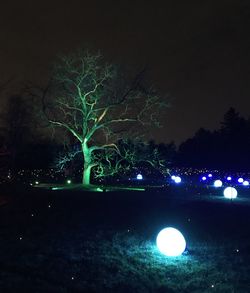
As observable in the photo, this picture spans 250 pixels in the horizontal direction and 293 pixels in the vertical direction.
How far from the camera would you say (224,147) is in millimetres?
79938

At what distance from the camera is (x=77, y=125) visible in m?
33.5

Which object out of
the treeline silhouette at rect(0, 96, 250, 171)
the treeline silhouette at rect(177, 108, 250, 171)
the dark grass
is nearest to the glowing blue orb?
the dark grass

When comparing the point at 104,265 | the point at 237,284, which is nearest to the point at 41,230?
the point at 104,265

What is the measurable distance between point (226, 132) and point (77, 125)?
60.6 meters

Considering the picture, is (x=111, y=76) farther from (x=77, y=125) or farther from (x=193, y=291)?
(x=193, y=291)

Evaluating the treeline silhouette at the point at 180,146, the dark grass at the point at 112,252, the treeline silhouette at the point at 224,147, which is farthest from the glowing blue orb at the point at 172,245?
the treeline silhouette at the point at 224,147

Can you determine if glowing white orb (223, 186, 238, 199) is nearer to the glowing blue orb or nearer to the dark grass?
the dark grass

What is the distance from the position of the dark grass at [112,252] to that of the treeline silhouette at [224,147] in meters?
60.3

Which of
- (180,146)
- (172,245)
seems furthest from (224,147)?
(172,245)

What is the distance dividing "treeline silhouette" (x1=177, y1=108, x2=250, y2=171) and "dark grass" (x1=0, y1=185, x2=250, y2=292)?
60332 millimetres

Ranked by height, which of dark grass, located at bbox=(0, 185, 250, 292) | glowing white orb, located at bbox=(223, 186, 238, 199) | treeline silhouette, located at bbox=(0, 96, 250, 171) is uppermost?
treeline silhouette, located at bbox=(0, 96, 250, 171)

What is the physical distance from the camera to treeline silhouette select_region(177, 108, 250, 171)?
248ft

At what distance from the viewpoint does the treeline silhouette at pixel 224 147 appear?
7565 cm

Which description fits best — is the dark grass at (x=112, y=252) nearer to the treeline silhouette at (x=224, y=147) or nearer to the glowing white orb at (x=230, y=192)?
the glowing white orb at (x=230, y=192)
